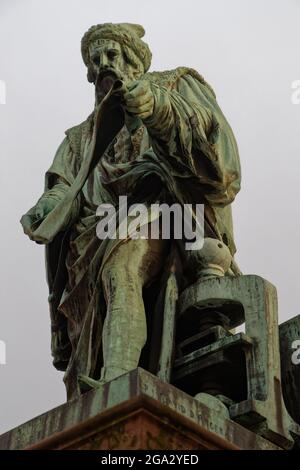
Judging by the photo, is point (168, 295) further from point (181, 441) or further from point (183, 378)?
point (181, 441)

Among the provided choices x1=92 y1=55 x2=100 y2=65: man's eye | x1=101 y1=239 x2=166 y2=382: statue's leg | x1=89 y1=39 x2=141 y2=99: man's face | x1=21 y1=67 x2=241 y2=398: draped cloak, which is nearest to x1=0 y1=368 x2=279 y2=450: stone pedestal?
x1=101 y1=239 x2=166 y2=382: statue's leg

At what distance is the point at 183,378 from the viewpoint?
24.3 ft

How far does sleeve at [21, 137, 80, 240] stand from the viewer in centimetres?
830

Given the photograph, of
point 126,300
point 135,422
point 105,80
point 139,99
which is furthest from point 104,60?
point 135,422

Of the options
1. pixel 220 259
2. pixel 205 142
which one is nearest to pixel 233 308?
pixel 220 259

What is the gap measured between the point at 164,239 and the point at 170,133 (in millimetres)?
659

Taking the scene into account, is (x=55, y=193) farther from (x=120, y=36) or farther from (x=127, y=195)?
(x=120, y=36)

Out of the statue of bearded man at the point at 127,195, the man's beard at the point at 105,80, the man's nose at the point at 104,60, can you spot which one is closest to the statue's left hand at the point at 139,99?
the statue of bearded man at the point at 127,195

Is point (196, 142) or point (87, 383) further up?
point (196, 142)

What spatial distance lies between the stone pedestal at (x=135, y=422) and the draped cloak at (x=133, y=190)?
1.33m

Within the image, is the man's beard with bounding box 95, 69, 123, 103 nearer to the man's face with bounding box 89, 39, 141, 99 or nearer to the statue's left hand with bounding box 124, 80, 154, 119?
the statue's left hand with bounding box 124, 80, 154, 119

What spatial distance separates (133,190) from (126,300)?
96 cm

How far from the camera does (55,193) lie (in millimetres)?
8680
